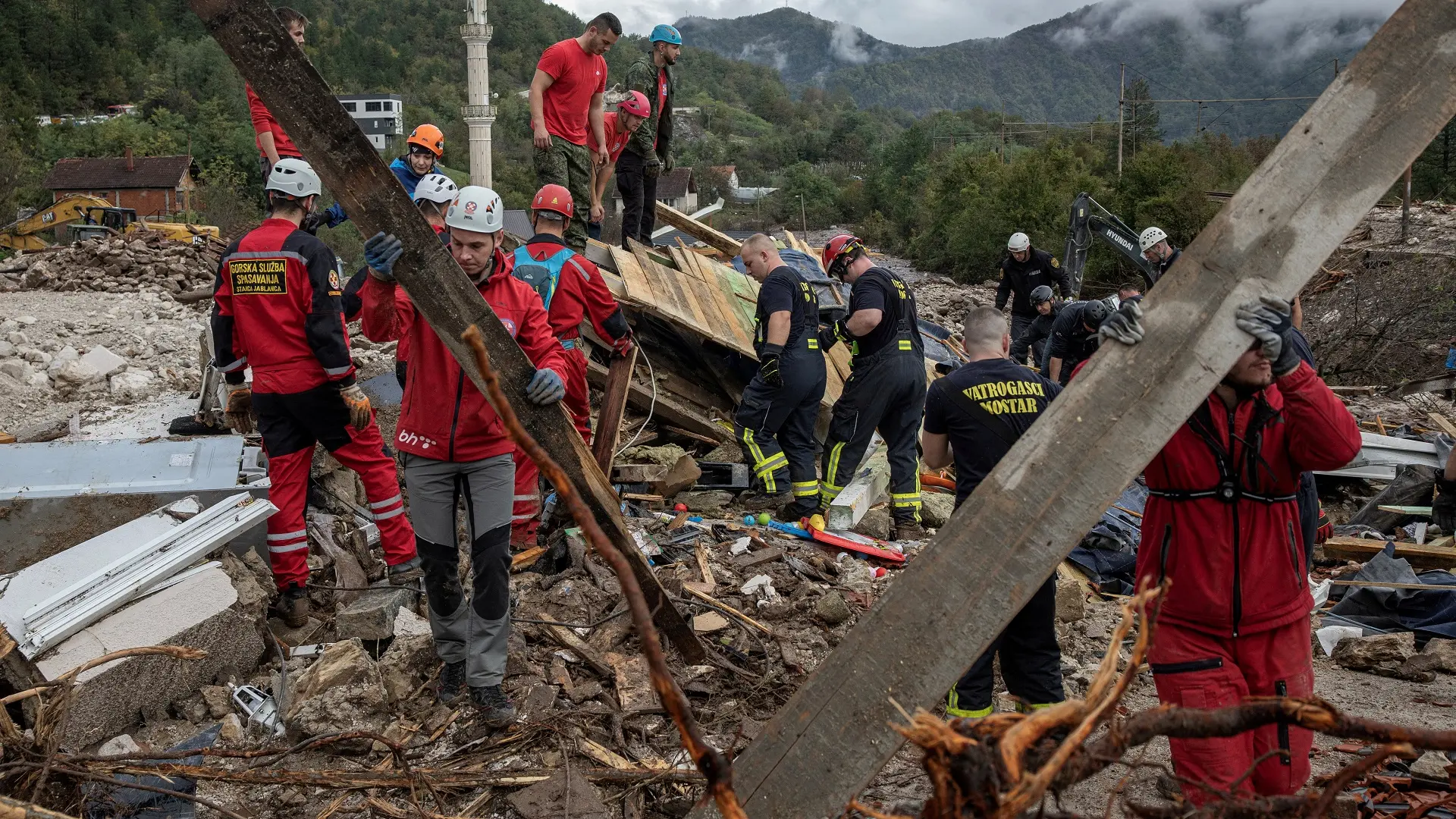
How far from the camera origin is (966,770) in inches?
45.3

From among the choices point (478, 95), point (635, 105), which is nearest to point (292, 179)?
point (635, 105)

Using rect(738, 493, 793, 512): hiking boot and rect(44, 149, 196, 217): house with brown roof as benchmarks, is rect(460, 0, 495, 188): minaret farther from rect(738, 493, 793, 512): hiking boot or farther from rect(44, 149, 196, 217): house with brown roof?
rect(44, 149, 196, 217): house with brown roof

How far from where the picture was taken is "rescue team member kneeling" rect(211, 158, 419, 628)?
191 inches

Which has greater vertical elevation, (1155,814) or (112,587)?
(1155,814)

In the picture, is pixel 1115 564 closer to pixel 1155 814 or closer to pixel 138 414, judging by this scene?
pixel 1155 814

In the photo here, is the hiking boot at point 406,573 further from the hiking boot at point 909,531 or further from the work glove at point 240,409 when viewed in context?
the hiking boot at point 909,531

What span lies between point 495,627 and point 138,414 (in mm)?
4486

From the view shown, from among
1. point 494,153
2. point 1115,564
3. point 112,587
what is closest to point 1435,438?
point 1115,564

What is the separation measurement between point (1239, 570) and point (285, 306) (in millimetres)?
4336

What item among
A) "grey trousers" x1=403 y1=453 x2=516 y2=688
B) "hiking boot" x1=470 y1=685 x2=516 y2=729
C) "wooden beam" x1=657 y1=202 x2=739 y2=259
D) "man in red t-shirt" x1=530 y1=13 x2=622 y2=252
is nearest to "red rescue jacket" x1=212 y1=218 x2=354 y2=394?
"grey trousers" x1=403 y1=453 x2=516 y2=688

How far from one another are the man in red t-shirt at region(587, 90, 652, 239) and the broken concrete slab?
16.8 ft

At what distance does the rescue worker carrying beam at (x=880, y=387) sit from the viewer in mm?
6730

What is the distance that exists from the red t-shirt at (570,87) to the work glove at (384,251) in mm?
5302

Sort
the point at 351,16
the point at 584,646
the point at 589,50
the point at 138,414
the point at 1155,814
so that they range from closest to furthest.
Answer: the point at 1155,814, the point at 584,646, the point at 138,414, the point at 589,50, the point at 351,16
